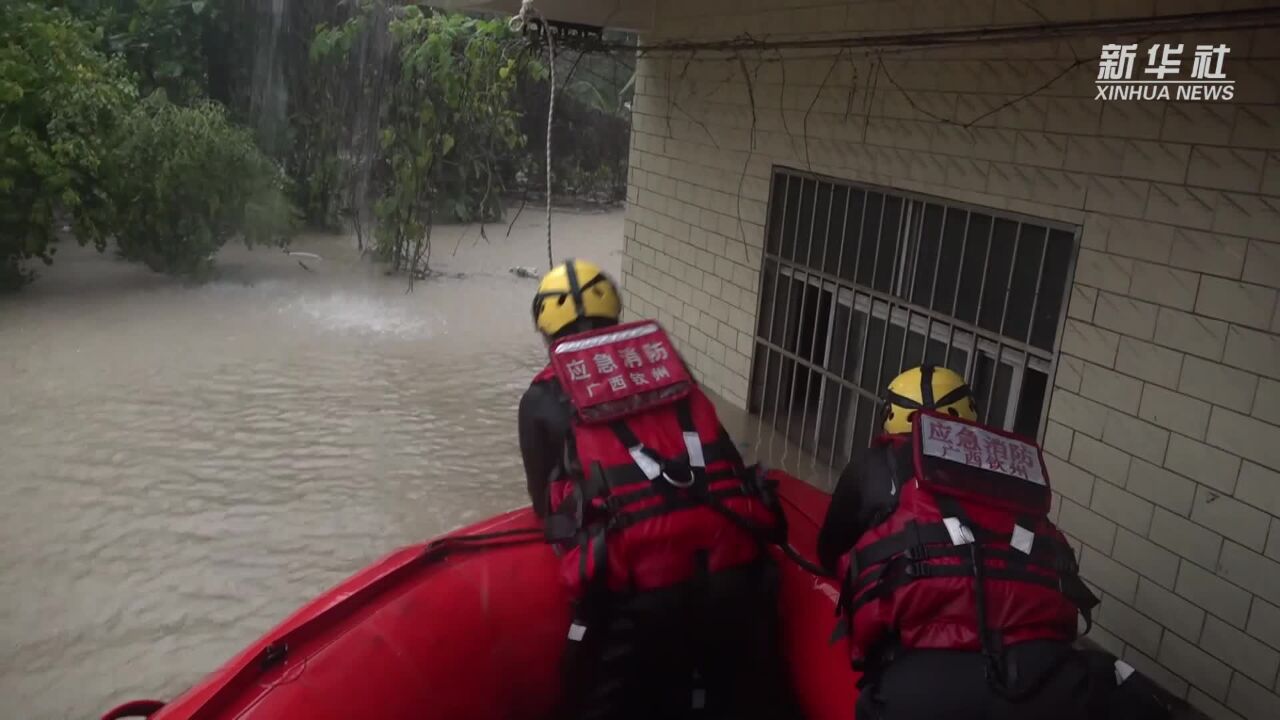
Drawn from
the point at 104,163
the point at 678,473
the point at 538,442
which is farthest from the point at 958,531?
the point at 104,163

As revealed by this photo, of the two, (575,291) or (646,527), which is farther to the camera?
(575,291)

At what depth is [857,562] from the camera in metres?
2.25

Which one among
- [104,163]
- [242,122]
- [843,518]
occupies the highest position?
[242,122]

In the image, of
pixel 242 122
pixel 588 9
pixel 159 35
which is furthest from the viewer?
pixel 242 122

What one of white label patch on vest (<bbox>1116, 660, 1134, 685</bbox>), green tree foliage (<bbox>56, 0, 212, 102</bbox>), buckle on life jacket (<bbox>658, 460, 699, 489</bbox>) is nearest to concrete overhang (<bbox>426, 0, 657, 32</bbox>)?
buckle on life jacket (<bbox>658, 460, 699, 489</bbox>)

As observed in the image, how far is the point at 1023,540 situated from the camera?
2129 mm

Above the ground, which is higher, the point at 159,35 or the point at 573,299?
the point at 159,35

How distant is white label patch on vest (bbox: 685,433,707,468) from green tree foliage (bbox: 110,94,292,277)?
9261 mm

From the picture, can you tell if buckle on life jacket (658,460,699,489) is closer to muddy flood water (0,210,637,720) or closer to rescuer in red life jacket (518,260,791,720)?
rescuer in red life jacket (518,260,791,720)

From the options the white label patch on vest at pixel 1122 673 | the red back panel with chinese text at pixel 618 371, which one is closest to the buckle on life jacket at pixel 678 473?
the red back panel with chinese text at pixel 618 371

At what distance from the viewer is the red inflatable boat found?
230 cm

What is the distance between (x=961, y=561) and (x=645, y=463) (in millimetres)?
823

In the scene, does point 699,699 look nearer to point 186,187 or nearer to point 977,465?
point 977,465

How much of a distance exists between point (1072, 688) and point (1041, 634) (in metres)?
0.12
